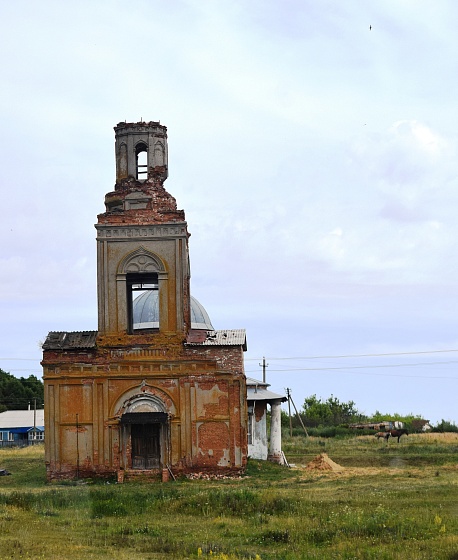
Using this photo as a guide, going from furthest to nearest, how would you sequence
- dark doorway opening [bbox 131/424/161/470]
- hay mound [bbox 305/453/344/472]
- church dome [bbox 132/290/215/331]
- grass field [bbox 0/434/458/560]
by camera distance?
church dome [bbox 132/290/215/331], hay mound [bbox 305/453/344/472], dark doorway opening [bbox 131/424/161/470], grass field [bbox 0/434/458/560]

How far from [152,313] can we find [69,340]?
16020mm

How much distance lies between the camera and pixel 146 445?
3422 cm

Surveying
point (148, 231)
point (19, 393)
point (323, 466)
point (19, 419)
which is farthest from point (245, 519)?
point (19, 393)

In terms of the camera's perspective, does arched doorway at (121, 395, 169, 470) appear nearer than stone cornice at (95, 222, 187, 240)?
Yes

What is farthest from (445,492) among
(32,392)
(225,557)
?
(32,392)

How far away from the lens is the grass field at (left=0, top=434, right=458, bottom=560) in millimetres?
17281

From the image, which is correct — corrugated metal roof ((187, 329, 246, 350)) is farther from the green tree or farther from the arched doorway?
the green tree

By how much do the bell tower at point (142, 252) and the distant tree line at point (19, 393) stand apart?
63561 mm

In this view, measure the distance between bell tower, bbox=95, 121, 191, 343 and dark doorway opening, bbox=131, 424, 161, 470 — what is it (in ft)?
9.68

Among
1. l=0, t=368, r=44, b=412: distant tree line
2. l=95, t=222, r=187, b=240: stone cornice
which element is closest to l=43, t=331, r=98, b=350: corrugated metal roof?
l=95, t=222, r=187, b=240: stone cornice

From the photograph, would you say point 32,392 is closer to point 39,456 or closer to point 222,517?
point 39,456

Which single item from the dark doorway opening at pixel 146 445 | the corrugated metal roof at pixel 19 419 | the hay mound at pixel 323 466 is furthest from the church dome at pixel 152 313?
the corrugated metal roof at pixel 19 419

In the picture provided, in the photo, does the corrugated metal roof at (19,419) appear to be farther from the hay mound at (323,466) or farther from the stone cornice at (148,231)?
the stone cornice at (148,231)

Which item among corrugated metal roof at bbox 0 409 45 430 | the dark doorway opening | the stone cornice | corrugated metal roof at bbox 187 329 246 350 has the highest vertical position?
the stone cornice
